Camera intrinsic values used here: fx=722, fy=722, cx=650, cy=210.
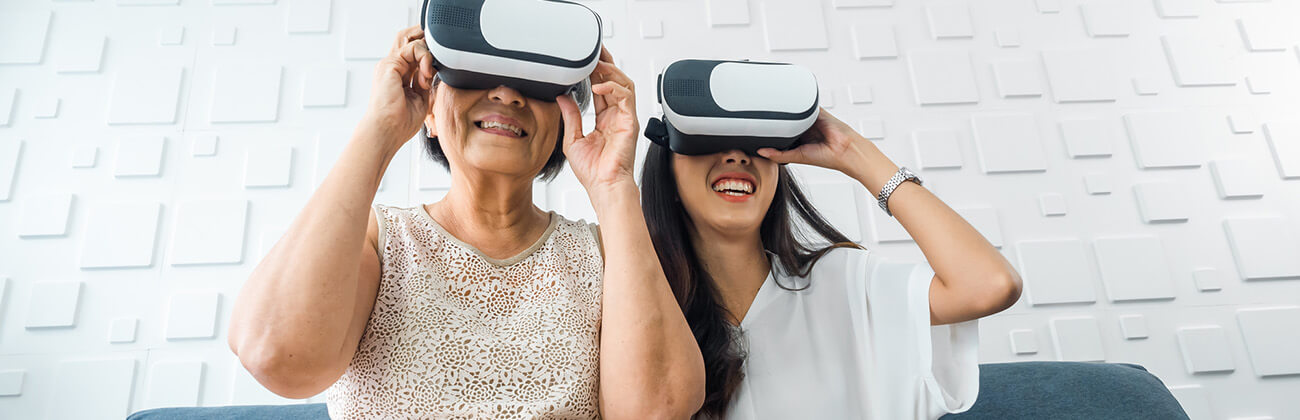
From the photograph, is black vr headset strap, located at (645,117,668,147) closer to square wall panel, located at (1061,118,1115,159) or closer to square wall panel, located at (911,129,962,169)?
square wall panel, located at (911,129,962,169)

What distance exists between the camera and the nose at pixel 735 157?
1352 millimetres

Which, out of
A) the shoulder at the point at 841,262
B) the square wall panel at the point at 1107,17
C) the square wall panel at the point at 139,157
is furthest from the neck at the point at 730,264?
the square wall panel at the point at 1107,17

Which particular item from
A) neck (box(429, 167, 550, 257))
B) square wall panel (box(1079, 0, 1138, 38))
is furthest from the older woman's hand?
square wall panel (box(1079, 0, 1138, 38))

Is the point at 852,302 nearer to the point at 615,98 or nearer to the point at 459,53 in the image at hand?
the point at 615,98

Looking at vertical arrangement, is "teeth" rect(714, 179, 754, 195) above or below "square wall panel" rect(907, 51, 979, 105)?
below

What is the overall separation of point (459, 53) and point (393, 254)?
0.31 metres

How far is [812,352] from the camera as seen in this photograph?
4.40ft

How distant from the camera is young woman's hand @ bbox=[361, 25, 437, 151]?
1036mm

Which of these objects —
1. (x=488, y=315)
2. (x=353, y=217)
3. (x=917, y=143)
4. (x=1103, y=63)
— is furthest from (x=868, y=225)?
(x=353, y=217)

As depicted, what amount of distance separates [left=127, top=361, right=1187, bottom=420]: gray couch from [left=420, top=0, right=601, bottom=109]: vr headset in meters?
0.85

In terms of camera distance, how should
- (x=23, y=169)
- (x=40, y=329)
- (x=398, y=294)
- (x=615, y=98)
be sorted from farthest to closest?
(x=23, y=169), (x=40, y=329), (x=615, y=98), (x=398, y=294)

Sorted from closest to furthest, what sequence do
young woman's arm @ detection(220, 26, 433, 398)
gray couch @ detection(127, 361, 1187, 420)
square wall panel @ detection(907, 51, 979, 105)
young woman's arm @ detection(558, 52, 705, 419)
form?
young woman's arm @ detection(220, 26, 433, 398), young woman's arm @ detection(558, 52, 705, 419), gray couch @ detection(127, 361, 1187, 420), square wall panel @ detection(907, 51, 979, 105)

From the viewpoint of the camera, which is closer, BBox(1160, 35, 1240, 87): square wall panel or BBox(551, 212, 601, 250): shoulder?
BBox(551, 212, 601, 250): shoulder

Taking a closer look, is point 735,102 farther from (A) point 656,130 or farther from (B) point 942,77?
(B) point 942,77
